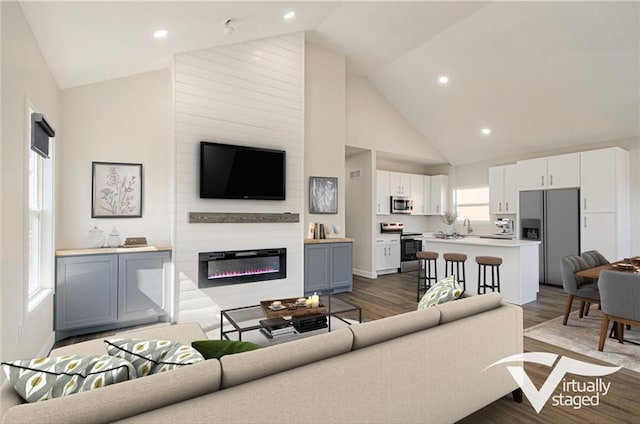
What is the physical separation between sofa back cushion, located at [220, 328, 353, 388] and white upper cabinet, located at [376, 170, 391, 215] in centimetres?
574

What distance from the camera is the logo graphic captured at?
2221 mm

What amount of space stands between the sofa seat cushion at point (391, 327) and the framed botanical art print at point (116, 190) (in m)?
3.66

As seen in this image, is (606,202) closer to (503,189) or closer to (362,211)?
(503,189)

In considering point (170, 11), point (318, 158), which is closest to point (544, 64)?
point (318, 158)

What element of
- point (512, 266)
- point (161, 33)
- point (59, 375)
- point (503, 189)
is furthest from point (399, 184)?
point (59, 375)

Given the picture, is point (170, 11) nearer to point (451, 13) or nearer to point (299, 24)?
point (299, 24)

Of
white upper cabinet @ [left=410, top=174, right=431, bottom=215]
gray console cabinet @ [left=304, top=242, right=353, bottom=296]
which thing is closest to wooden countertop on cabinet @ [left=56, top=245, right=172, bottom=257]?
gray console cabinet @ [left=304, top=242, right=353, bottom=296]

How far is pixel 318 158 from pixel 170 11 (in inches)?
119

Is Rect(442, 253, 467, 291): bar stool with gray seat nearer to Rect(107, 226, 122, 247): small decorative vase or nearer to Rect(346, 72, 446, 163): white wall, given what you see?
Rect(346, 72, 446, 163): white wall

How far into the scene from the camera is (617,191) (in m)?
5.11

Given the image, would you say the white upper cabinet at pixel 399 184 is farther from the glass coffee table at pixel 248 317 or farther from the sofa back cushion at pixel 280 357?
the sofa back cushion at pixel 280 357

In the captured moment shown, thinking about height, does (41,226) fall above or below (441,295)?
above

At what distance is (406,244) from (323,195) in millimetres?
2715

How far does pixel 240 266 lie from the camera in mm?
4547
